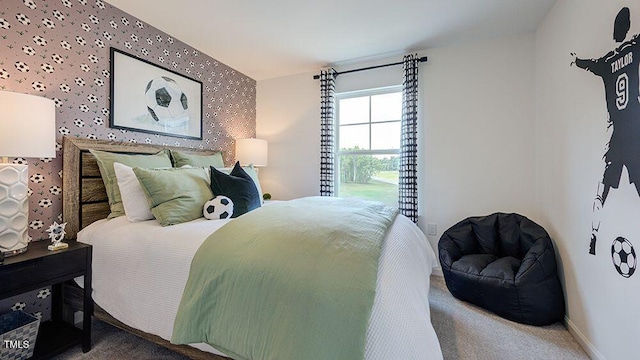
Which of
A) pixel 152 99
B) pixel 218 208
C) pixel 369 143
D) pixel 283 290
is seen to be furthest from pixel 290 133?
pixel 283 290

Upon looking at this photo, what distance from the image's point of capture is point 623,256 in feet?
4.31

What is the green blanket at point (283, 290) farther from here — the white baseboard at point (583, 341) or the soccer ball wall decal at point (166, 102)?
the soccer ball wall decal at point (166, 102)

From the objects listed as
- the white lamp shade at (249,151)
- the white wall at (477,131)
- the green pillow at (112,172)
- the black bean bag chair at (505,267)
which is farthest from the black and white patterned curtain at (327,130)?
the green pillow at (112,172)

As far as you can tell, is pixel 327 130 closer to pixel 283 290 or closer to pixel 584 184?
pixel 584 184

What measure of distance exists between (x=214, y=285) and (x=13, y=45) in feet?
6.51

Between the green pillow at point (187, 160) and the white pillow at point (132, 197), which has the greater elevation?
the green pillow at point (187, 160)

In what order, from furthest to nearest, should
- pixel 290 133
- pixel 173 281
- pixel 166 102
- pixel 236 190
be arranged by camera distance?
pixel 290 133, pixel 166 102, pixel 236 190, pixel 173 281

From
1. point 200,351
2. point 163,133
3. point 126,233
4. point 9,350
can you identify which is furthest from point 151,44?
point 200,351

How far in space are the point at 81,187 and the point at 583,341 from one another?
3414 millimetres

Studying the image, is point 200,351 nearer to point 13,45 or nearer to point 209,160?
point 209,160

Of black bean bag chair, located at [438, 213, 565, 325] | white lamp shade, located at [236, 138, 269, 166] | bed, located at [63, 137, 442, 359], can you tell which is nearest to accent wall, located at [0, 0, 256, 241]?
bed, located at [63, 137, 442, 359]

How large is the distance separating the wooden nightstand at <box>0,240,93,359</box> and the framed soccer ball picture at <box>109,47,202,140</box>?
1.13m

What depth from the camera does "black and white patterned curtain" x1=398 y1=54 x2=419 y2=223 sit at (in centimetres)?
280

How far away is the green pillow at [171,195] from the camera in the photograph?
5.34 feet
